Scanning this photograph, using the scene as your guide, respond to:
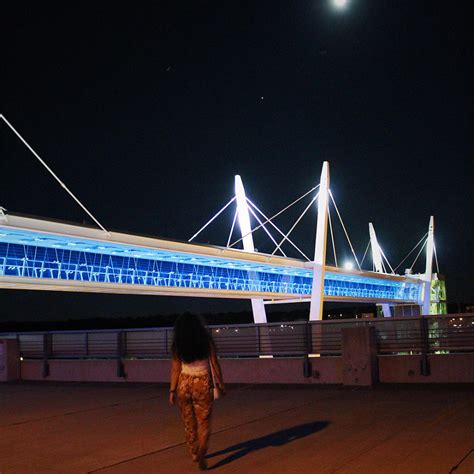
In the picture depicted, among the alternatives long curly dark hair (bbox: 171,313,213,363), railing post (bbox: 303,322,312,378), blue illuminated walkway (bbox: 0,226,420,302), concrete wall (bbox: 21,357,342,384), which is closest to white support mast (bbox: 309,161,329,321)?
blue illuminated walkway (bbox: 0,226,420,302)

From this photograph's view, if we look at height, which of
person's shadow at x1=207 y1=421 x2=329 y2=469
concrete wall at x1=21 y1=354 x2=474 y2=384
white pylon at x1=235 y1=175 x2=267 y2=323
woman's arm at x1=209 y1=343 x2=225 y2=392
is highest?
white pylon at x1=235 y1=175 x2=267 y2=323

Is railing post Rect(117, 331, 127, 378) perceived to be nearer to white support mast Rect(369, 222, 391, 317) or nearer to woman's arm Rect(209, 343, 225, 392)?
woman's arm Rect(209, 343, 225, 392)

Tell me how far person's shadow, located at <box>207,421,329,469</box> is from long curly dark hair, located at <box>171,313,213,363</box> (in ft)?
3.60

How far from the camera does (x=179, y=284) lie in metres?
53.3

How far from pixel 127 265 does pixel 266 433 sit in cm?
4064

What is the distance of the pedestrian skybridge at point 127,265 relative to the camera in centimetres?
3625

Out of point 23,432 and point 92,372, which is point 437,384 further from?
point 92,372

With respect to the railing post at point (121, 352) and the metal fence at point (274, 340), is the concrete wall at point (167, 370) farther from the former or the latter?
the metal fence at point (274, 340)

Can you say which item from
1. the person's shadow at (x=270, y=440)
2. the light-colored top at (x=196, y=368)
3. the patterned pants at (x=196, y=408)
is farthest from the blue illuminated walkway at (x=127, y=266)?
the patterned pants at (x=196, y=408)

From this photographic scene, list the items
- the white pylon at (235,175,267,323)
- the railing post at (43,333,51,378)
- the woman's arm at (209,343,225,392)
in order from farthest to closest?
the white pylon at (235,175,267,323), the railing post at (43,333,51,378), the woman's arm at (209,343,225,392)

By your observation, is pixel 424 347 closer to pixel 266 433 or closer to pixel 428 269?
pixel 266 433

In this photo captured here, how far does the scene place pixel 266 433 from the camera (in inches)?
333

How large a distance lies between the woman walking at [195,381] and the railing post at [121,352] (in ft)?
33.3

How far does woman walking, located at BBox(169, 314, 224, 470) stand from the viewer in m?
6.65
